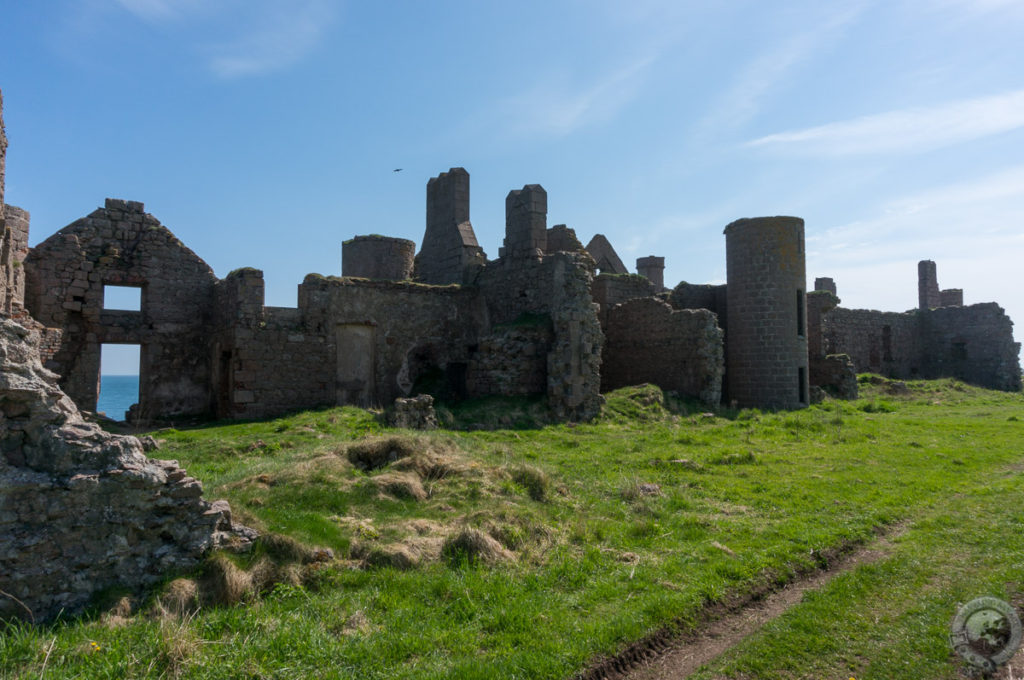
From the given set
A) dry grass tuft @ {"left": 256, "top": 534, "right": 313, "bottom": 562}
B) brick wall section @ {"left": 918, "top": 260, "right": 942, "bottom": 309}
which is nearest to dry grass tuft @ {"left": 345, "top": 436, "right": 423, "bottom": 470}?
dry grass tuft @ {"left": 256, "top": 534, "right": 313, "bottom": 562}

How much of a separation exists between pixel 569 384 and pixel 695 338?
5.34 m

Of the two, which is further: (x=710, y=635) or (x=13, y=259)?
(x=13, y=259)

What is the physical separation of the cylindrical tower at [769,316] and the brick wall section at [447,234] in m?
8.80

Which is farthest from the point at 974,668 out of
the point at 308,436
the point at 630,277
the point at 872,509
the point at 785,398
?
the point at 630,277

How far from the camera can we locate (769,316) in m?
22.1

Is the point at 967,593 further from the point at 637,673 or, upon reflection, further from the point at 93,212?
the point at 93,212

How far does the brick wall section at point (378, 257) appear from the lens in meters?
23.0

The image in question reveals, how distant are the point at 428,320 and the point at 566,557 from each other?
45.6 feet

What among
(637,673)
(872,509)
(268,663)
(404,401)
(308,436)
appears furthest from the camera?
(404,401)

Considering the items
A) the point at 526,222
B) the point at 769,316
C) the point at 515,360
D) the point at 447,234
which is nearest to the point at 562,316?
the point at 515,360

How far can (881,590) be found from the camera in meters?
6.67

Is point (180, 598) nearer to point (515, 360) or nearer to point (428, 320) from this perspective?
point (515, 360)

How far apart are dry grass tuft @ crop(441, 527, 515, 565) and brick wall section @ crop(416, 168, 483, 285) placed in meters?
15.5

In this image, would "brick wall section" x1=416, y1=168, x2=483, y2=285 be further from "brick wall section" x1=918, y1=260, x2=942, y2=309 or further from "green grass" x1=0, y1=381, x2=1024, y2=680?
"brick wall section" x1=918, y1=260, x2=942, y2=309
